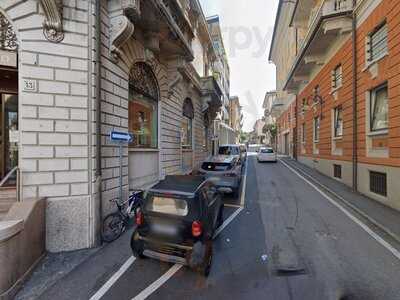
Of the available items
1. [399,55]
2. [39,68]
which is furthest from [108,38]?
[399,55]

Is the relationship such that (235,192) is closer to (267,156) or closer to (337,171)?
(337,171)

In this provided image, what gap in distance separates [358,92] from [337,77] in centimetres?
315

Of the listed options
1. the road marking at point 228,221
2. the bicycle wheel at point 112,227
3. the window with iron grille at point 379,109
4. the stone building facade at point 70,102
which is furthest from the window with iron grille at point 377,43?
the bicycle wheel at point 112,227

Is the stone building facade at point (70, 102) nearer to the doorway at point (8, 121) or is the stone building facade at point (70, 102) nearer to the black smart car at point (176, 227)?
the doorway at point (8, 121)

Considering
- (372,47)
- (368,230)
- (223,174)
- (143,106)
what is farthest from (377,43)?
(143,106)

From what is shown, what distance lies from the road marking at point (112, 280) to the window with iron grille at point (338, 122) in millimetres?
11264

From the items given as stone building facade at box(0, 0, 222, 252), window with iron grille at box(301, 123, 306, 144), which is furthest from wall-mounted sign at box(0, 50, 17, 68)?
window with iron grille at box(301, 123, 306, 144)

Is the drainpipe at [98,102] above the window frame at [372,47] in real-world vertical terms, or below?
below

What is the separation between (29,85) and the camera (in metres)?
4.60

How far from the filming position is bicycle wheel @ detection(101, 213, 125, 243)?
207 inches

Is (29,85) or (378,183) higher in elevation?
(29,85)

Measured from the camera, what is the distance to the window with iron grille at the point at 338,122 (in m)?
11.6

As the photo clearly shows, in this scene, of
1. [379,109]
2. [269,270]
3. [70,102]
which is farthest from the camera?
[379,109]

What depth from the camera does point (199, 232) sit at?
145 inches
